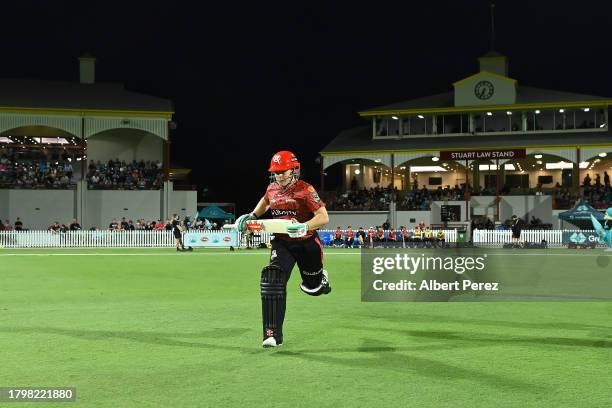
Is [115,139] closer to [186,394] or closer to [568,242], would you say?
[568,242]

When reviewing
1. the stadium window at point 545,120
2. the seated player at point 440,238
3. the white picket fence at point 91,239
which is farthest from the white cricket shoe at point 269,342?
the stadium window at point 545,120

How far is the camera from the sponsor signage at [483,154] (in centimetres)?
5272

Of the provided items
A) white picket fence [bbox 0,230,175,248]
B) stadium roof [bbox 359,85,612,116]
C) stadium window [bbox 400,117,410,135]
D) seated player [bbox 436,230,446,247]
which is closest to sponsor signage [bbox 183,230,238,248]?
white picket fence [bbox 0,230,175,248]

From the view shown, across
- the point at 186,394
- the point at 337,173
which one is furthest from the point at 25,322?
the point at 337,173

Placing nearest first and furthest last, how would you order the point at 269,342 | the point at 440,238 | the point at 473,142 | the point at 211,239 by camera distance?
the point at 269,342, the point at 211,239, the point at 440,238, the point at 473,142

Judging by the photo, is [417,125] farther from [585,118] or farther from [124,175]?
[124,175]

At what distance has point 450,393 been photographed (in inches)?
253

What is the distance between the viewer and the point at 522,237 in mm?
42500

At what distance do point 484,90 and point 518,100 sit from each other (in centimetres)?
269

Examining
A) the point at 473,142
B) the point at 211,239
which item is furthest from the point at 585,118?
the point at 211,239

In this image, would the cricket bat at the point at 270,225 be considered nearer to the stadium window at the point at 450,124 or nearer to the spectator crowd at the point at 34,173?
the spectator crowd at the point at 34,173

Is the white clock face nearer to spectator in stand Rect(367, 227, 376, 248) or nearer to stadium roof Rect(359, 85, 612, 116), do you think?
stadium roof Rect(359, 85, 612, 116)

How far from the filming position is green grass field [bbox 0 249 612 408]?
639 centimetres

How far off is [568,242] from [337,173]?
61677 millimetres
